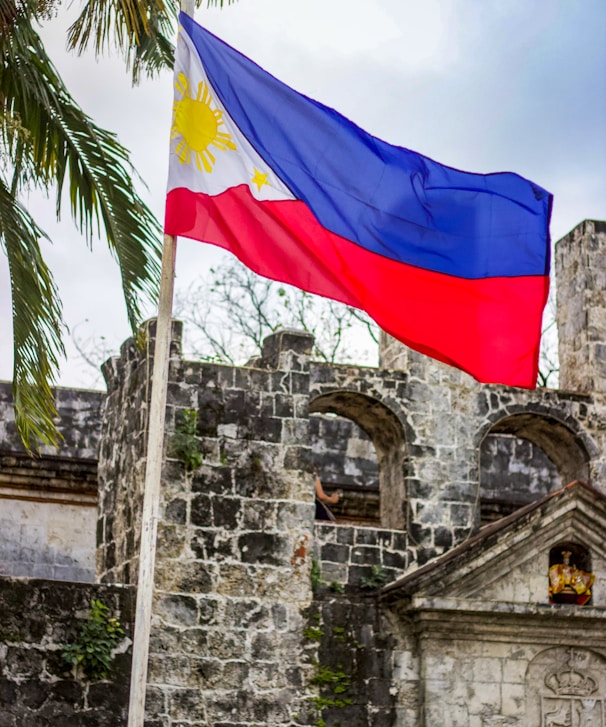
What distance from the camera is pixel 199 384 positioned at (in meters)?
15.1

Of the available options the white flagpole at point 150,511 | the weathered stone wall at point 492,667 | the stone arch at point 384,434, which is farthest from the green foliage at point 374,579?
the white flagpole at point 150,511

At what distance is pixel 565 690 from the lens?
1508 centimetres

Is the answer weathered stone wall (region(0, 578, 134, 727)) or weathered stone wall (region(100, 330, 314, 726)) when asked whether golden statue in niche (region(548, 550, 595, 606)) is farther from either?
weathered stone wall (region(0, 578, 134, 727))

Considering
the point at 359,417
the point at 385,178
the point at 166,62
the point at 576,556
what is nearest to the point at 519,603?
the point at 576,556

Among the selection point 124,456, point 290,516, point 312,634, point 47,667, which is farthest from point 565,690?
point 47,667

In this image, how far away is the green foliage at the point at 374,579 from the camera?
15.3m

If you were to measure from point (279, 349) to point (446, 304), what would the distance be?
430cm

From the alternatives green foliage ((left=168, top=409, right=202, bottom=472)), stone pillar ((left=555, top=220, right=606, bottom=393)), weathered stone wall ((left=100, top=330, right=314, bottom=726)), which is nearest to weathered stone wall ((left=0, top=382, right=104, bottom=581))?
weathered stone wall ((left=100, top=330, right=314, bottom=726))

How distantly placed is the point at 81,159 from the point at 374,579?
574 cm

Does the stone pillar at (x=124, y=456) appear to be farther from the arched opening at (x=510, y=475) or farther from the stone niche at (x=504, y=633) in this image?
the arched opening at (x=510, y=475)

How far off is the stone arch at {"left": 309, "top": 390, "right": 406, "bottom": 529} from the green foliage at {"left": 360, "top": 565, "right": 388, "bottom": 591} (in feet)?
2.01

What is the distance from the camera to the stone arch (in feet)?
52.2

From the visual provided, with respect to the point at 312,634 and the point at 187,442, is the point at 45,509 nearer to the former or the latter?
the point at 187,442

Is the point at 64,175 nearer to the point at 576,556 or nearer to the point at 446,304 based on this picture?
the point at 446,304
